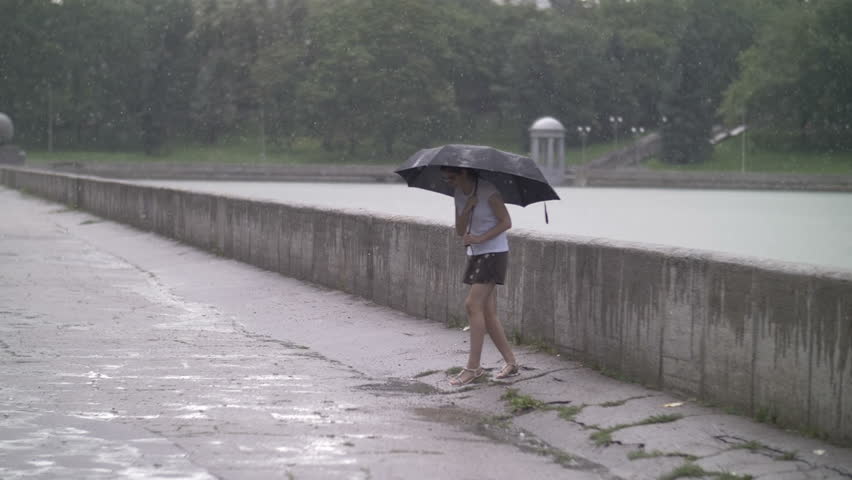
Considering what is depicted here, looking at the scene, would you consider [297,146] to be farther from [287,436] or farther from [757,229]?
[287,436]

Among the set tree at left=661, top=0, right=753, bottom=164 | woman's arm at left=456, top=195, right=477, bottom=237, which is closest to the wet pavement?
woman's arm at left=456, top=195, right=477, bottom=237

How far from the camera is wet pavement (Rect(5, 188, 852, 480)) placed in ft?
23.9

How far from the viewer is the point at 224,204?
2173cm

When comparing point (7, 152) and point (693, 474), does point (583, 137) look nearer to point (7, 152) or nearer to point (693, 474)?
point (7, 152)

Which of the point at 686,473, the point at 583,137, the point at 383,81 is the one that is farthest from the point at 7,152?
the point at 686,473

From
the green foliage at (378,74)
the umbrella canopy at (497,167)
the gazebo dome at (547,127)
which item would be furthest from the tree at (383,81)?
the umbrella canopy at (497,167)

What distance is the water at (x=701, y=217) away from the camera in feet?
129

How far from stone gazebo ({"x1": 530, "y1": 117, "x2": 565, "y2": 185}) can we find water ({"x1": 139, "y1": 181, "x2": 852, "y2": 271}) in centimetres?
463

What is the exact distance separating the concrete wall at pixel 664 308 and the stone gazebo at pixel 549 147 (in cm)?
7820

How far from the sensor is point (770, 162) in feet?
349

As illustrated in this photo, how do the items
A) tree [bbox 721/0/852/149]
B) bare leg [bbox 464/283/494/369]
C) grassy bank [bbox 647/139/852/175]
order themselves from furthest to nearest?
grassy bank [bbox 647/139/852/175]
tree [bbox 721/0/852/149]
bare leg [bbox 464/283/494/369]

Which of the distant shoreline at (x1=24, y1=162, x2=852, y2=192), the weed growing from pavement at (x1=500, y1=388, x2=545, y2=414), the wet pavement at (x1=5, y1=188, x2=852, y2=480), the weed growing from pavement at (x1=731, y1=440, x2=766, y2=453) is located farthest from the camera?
the distant shoreline at (x1=24, y1=162, x2=852, y2=192)

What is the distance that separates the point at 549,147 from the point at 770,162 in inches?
881

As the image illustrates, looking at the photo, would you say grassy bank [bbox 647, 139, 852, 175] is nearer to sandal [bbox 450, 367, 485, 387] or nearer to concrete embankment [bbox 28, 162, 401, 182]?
concrete embankment [bbox 28, 162, 401, 182]
